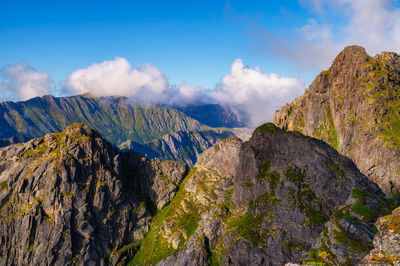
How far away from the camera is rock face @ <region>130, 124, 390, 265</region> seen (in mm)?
109938

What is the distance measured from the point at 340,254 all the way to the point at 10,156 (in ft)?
603

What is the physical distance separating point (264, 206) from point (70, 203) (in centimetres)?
10835

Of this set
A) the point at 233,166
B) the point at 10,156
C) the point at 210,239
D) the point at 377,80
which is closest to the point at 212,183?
the point at 233,166

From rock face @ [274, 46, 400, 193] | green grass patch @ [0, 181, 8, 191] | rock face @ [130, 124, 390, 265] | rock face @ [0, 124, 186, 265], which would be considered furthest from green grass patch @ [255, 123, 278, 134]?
green grass patch @ [0, 181, 8, 191]

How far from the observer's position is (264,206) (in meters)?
133

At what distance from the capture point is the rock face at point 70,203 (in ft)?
476

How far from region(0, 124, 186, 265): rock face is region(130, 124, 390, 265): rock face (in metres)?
15.8

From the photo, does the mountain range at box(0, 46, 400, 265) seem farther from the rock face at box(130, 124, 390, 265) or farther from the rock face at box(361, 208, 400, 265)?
the rock face at box(361, 208, 400, 265)

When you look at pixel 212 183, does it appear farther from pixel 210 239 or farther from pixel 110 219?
pixel 110 219

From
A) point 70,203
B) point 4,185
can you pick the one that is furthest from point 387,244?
point 4,185

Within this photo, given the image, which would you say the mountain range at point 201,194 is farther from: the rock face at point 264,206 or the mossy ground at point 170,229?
the mossy ground at point 170,229

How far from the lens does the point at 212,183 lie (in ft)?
Answer: 591

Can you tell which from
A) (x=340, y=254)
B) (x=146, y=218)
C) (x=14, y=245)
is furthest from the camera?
(x=146, y=218)

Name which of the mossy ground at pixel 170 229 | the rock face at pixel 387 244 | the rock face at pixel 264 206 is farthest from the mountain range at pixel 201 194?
the rock face at pixel 387 244
